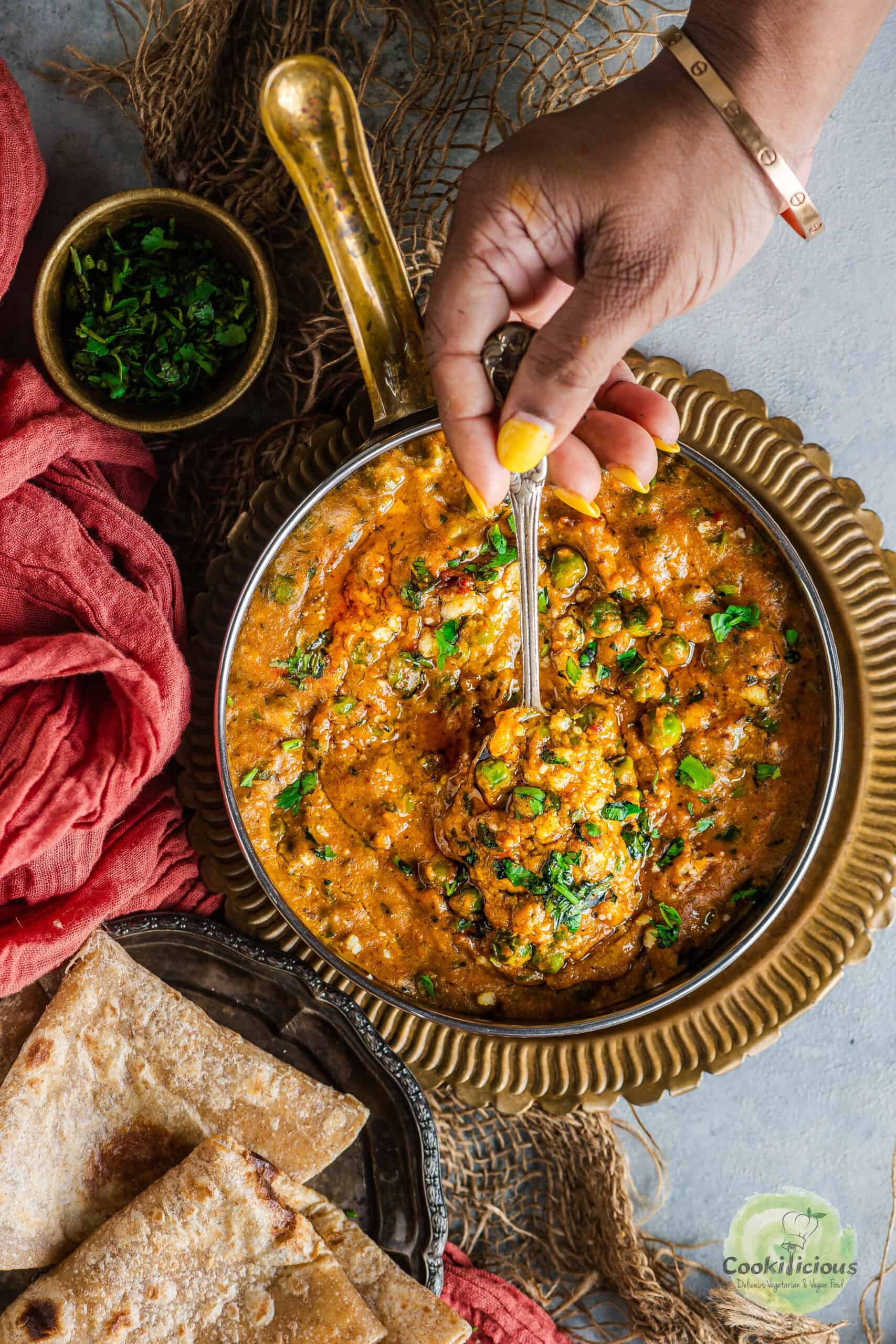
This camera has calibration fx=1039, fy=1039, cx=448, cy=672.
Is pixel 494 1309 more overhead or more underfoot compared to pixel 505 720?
more underfoot

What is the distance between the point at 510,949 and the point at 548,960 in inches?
4.3

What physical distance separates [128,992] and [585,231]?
190 centimetres

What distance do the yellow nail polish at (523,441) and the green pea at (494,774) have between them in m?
0.69

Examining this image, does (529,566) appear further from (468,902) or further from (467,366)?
(468,902)

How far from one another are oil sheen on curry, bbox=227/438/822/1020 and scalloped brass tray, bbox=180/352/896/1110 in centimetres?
13

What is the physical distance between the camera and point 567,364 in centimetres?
179

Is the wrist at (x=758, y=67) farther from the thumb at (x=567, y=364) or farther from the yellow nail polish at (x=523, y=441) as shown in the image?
the yellow nail polish at (x=523, y=441)

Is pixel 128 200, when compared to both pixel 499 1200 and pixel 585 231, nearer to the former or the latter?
pixel 585 231

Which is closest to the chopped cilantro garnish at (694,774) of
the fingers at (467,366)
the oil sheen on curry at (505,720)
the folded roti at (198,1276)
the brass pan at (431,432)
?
the oil sheen on curry at (505,720)

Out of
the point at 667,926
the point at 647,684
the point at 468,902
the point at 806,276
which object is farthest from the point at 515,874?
the point at 806,276

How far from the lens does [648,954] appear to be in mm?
2408

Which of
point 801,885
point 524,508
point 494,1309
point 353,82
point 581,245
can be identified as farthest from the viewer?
point 494,1309

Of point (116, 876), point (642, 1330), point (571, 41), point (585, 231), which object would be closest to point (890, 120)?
point (571, 41)

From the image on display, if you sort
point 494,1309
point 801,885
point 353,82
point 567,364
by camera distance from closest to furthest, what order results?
point 567,364
point 801,885
point 353,82
point 494,1309
